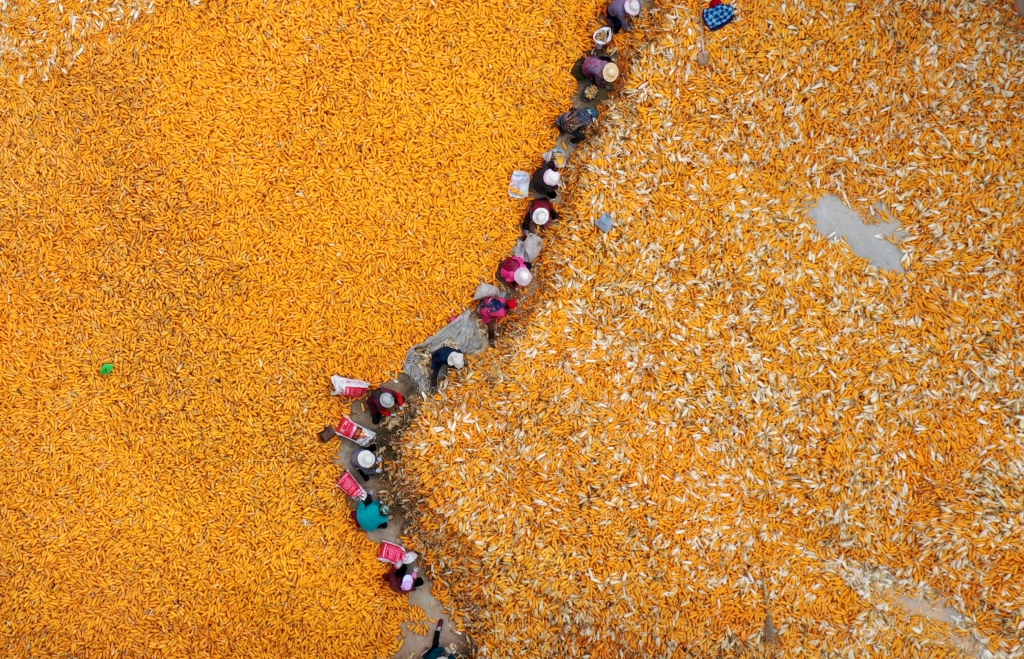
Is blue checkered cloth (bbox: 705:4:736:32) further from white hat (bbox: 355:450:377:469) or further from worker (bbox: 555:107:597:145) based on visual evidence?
white hat (bbox: 355:450:377:469)

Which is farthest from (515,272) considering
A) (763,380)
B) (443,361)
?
(763,380)

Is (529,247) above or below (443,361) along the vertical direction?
above

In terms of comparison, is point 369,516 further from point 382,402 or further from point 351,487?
point 382,402

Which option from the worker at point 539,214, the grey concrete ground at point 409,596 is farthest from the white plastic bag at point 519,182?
the grey concrete ground at point 409,596

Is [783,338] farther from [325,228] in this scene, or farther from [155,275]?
[155,275]

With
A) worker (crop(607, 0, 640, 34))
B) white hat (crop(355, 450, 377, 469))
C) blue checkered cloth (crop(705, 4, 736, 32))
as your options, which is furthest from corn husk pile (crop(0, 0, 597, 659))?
blue checkered cloth (crop(705, 4, 736, 32))
